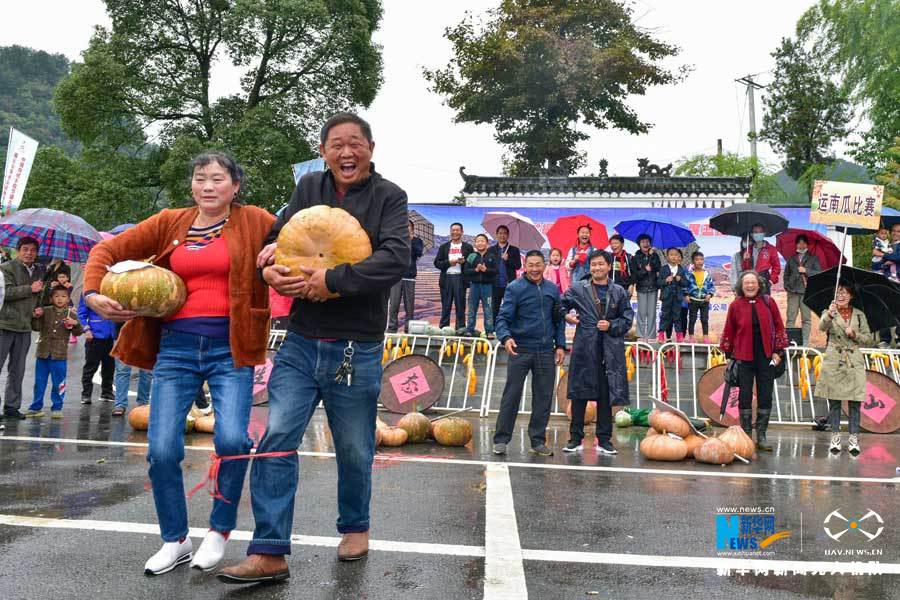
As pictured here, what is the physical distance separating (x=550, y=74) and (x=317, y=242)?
82.7ft

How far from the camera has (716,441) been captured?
331 inches

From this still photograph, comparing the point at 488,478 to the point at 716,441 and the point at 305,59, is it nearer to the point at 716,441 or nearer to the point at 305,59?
the point at 716,441

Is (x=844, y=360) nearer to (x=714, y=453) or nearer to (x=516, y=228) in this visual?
(x=714, y=453)

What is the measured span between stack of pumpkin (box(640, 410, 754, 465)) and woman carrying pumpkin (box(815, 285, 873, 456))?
5.72 feet

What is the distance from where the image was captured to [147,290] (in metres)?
4.11

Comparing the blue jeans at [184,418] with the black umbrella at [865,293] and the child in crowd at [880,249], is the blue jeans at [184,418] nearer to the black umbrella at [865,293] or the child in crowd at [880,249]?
the black umbrella at [865,293]

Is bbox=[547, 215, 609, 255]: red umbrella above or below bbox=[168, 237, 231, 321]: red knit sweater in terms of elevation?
above

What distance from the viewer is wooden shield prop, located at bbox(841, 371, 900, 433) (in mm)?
10992

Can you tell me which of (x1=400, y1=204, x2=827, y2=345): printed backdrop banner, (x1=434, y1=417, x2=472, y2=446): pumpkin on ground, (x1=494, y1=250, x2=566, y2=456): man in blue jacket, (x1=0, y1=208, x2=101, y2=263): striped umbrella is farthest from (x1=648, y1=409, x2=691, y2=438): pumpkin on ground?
(x1=400, y1=204, x2=827, y2=345): printed backdrop banner

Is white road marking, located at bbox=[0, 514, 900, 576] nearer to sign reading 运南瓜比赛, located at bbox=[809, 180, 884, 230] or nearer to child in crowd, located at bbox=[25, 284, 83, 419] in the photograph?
sign reading 运南瓜比赛, located at bbox=[809, 180, 884, 230]

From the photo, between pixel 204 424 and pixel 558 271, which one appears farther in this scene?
pixel 558 271

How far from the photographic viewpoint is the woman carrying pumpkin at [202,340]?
4211 mm

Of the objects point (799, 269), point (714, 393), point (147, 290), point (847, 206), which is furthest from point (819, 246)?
point (147, 290)

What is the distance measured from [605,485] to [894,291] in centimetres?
490
